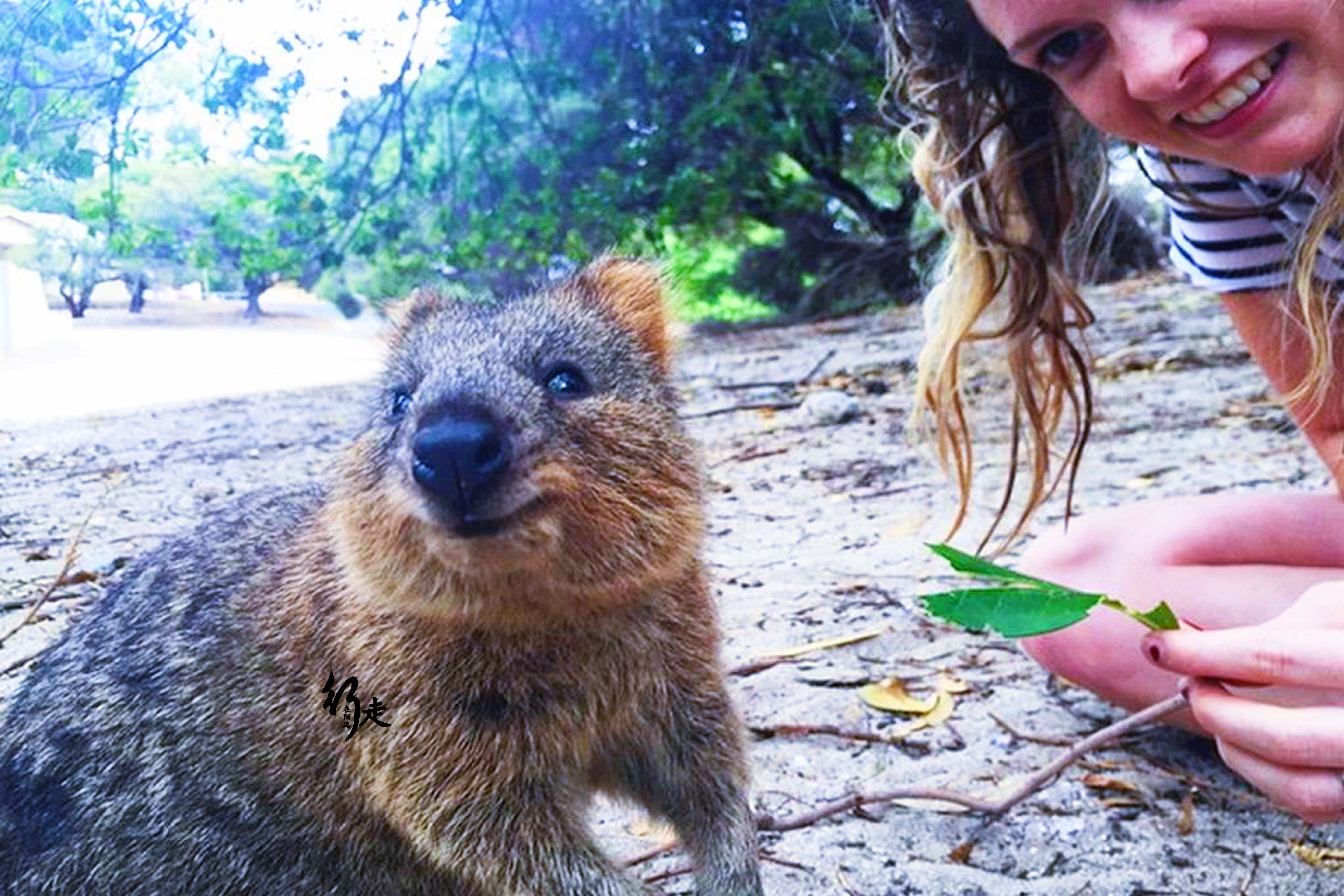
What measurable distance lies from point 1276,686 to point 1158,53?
30.2 inches

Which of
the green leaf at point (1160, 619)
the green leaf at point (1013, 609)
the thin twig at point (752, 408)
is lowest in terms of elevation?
the thin twig at point (752, 408)

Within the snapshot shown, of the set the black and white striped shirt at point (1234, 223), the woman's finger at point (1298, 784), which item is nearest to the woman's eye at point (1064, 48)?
the black and white striped shirt at point (1234, 223)

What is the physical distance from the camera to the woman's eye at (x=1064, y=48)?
1.79 m

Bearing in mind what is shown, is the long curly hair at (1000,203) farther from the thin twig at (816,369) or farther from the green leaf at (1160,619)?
the thin twig at (816,369)

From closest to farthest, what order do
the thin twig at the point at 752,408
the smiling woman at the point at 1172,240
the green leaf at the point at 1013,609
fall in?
the green leaf at the point at 1013,609
the smiling woman at the point at 1172,240
the thin twig at the point at 752,408

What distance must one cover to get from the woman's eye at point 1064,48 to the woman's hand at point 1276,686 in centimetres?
83

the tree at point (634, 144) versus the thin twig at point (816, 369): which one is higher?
the tree at point (634, 144)

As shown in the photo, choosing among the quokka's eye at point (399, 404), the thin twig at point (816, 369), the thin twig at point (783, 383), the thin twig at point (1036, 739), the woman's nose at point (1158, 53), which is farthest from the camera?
the thin twig at point (816, 369)

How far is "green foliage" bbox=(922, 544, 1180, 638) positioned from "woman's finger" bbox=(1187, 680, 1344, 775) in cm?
17

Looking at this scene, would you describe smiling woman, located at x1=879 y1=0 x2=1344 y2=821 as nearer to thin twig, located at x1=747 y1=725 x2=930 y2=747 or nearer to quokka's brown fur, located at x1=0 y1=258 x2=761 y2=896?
thin twig, located at x1=747 y1=725 x2=930 y2=747

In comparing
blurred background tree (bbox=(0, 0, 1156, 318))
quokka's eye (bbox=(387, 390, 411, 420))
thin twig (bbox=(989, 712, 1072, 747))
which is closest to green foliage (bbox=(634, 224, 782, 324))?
blurred background tree (bbox=(0, 0, 1156, 318))

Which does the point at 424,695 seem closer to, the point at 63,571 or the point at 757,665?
the point at 63,571

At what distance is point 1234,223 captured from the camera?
7.27 feet

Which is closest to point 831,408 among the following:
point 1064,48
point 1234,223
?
point 1234,223
